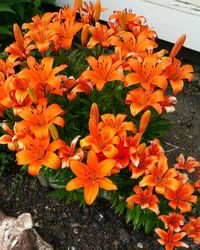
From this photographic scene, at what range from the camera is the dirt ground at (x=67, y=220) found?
7.86 ft

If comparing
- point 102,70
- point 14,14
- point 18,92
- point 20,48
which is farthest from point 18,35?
point 14,14

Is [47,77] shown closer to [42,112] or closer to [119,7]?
[42,112]

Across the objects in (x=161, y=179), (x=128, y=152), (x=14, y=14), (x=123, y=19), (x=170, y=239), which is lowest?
(x=170, y=239)

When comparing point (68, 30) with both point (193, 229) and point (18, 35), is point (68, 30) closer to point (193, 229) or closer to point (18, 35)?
point (18, 35)

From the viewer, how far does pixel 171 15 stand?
3449 millimetres

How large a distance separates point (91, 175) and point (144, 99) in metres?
0.41

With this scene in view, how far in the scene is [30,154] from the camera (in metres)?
1.79

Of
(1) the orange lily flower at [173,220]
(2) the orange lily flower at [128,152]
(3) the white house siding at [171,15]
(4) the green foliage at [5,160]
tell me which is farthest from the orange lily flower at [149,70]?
(3) the white house siding at [171,15]

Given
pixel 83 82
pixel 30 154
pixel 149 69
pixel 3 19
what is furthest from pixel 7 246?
pixel 3 19

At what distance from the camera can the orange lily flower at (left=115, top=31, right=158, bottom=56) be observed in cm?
204

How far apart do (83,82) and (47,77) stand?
0.16m

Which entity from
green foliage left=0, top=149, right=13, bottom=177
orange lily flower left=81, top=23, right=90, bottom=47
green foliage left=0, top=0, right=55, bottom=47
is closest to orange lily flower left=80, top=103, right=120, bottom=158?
orange lily flower left=81, top=23, right=90, bottom=47

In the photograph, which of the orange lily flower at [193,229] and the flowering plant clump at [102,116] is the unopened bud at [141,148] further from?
the orange lily flower at [193,229]

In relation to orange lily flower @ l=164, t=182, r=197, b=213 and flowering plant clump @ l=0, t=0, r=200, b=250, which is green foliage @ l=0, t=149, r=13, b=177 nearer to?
flowering plant clump @ l=0, t=0, r=200, b=250
